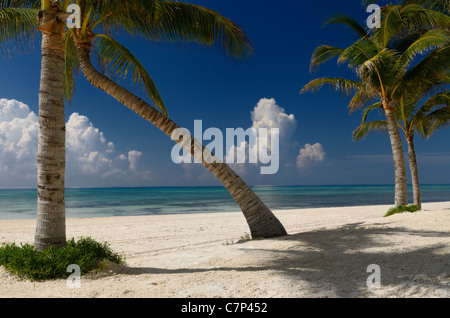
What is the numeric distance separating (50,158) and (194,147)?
10.2ft

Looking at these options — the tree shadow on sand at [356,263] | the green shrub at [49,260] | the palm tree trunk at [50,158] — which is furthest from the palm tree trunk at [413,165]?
the palm tree trunk at [50,158]

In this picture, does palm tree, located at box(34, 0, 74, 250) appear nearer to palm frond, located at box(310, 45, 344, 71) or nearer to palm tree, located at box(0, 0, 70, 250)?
palm tree, located at box(0, 0, 70, 250)

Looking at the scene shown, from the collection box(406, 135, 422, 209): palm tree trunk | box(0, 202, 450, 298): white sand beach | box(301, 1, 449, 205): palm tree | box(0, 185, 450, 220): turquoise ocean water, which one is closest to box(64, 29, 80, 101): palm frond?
box(0, 202, 450, 298): white sand beach

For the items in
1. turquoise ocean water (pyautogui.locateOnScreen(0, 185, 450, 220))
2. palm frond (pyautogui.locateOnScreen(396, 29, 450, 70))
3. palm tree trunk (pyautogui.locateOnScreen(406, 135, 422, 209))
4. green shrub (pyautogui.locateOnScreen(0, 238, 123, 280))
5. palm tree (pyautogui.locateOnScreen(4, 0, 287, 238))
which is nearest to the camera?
green shrub (pyautogui.locateOnScreen(0, 238, 123, 280))

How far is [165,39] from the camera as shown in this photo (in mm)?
8141

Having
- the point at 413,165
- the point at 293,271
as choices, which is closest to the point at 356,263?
the point at 293,271

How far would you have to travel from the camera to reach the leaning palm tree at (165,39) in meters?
7.23

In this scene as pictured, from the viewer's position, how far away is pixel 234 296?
3.81m

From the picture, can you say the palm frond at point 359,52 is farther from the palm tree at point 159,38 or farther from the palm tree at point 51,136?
the palm tree at point 51,136

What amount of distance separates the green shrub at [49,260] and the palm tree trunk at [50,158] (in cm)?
24

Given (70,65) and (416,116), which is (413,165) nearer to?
(416,116)

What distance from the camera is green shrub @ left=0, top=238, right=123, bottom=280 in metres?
4.72

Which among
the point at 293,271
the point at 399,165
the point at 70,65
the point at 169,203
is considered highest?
the point at 70,65
